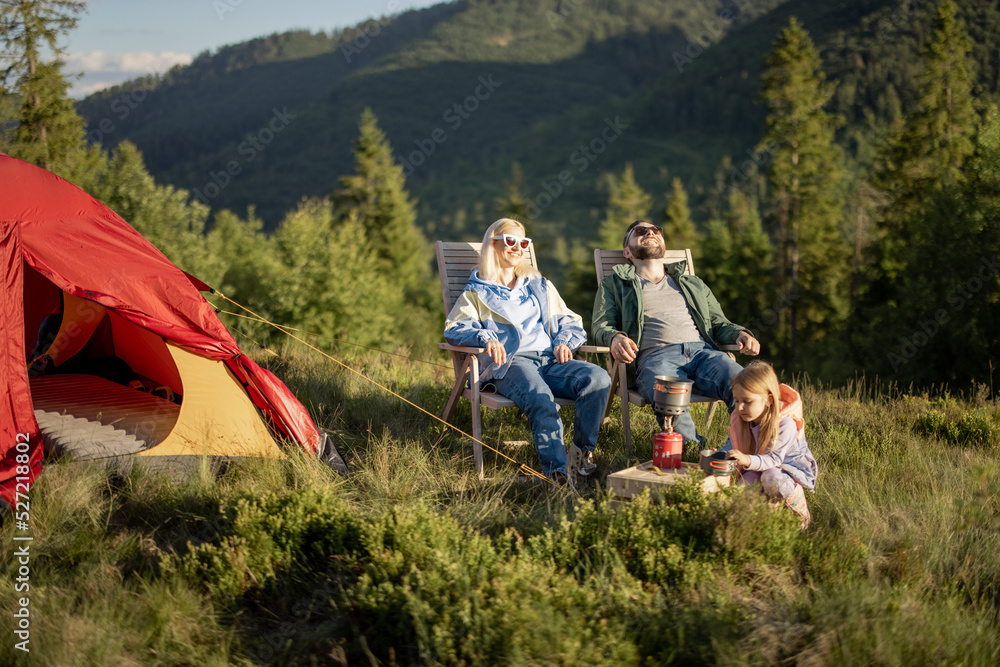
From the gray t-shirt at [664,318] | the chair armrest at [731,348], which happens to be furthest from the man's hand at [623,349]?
the chair armrest at [731,348]

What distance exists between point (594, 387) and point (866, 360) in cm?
1496

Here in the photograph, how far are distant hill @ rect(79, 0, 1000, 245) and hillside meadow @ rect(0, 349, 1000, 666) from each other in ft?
139

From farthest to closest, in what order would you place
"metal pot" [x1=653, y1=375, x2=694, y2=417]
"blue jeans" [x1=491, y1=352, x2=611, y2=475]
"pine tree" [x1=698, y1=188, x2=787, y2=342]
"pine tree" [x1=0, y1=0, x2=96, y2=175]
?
1. "pine tree" [x1=698, y1=188, x2=787, y2=342]
2. "pine tree" [x1=0, y1=0, x2=96, y2=175]
3. "blue jeans" [x1=491, y1=352, x2=611, y2=475]
4. "metal pot" [x1=653, y1=375, x2=694, y2=417]

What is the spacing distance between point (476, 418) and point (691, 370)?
46.6 inches

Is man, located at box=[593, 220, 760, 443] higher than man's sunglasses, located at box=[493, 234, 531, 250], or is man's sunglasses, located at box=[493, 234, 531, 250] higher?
man's sunglasses, located at box=[493, 234, 531, 250]

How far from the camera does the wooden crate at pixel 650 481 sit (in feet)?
8.49

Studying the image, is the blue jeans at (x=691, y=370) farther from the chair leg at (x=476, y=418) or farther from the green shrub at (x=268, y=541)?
the green shrub at (x=268, y=541)

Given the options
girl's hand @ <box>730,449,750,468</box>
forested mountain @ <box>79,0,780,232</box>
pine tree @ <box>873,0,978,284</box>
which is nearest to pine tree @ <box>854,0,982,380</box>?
pine tree @ <box>873,0,978,284</box>

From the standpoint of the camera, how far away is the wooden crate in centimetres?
259

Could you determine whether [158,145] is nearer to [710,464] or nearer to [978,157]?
[978,157]

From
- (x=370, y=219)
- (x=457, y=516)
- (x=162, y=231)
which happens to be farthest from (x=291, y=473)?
(x=370, y=219)

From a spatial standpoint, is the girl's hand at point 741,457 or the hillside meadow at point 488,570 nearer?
the hillside meadow at point 488,570

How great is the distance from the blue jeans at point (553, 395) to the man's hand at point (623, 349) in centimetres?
12

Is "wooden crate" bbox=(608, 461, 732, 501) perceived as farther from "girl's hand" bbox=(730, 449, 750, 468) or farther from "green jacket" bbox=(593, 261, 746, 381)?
"green jacket" bbox=(593, 261, 746, 381)
